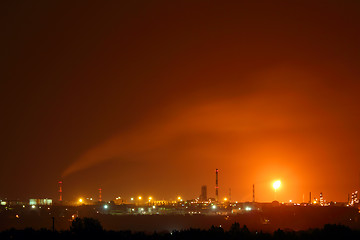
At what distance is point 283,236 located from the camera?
5028 cm

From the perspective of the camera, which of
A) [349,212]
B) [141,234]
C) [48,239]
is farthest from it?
[349,212]

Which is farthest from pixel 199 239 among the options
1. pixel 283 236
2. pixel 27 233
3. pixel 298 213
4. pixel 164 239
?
pixel 298 213

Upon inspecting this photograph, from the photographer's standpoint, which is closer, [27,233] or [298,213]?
[27,233]

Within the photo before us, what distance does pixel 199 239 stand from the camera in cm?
5000

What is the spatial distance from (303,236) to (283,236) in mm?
2113

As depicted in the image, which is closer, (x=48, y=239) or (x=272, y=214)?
(x=48, y=239)

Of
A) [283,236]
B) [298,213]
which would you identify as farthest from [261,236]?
[298,213]

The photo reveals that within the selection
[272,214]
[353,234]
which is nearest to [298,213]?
[272,214]

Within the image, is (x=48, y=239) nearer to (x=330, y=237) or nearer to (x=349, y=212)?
(x=330, y=237)

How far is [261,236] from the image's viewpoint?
50.7 m

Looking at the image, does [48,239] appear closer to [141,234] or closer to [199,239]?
[141,234]

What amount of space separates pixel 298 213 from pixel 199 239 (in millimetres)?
146106

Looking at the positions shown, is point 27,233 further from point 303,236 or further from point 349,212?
point 349,212

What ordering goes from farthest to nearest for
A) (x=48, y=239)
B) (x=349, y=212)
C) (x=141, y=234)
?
(x=349, y=212) < (x=141, y=234) < (x=48, y=239)
